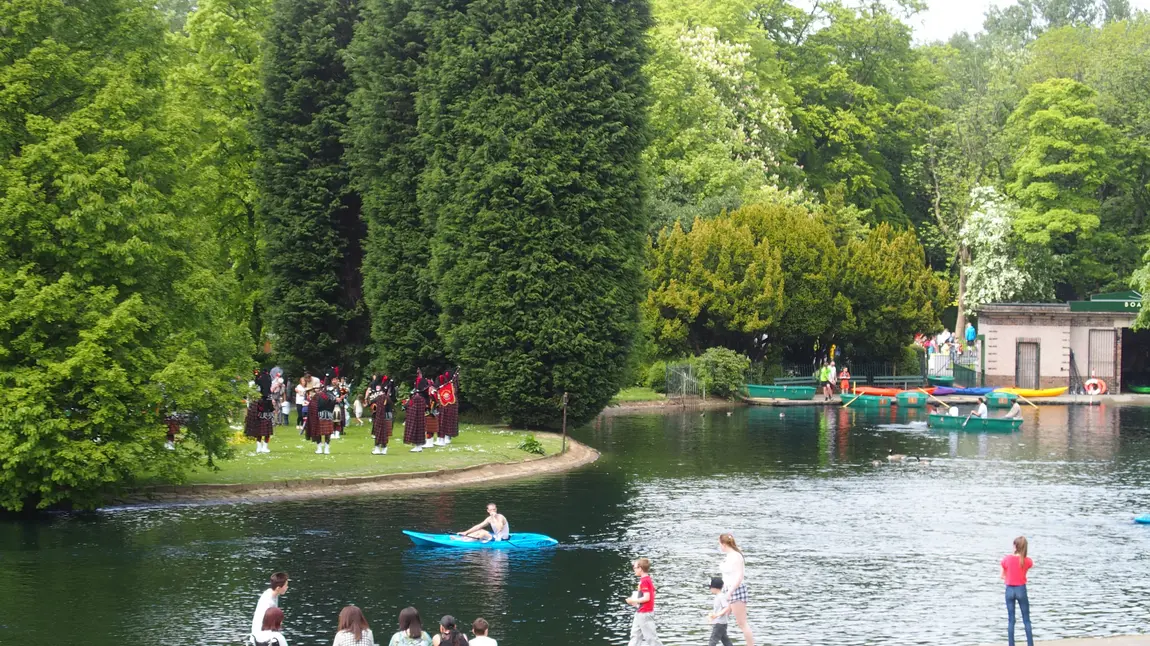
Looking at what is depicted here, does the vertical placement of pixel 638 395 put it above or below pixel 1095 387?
below

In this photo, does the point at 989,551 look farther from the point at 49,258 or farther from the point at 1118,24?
the point at 1118,24

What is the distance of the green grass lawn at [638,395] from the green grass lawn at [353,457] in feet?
74.5

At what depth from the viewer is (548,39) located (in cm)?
5309

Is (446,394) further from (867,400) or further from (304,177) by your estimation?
(867,400)

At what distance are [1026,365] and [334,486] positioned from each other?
5601 centimetres

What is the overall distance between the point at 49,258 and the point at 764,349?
177 feet

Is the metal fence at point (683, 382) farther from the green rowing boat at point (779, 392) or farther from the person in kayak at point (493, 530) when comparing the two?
the person in kayak at point (493, 530)

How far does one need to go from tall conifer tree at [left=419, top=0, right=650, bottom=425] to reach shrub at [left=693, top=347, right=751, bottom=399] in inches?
960

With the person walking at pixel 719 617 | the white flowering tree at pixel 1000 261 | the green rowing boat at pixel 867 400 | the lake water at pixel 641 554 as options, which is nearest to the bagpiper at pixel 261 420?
the lake water at pixel 641 554

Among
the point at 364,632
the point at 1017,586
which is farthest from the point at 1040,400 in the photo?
the point at 364,632

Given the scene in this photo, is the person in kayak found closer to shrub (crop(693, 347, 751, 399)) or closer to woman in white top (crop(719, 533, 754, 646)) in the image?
woman in white top (crop(719, 533, 754, 646))

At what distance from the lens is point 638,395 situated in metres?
77.9

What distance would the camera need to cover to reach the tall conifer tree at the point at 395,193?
57125 mm

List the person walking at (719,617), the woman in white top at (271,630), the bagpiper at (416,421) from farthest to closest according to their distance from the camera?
the bagpiper at (416,421) → the person walking at (719,617) → the woman in white top at (271,630)
